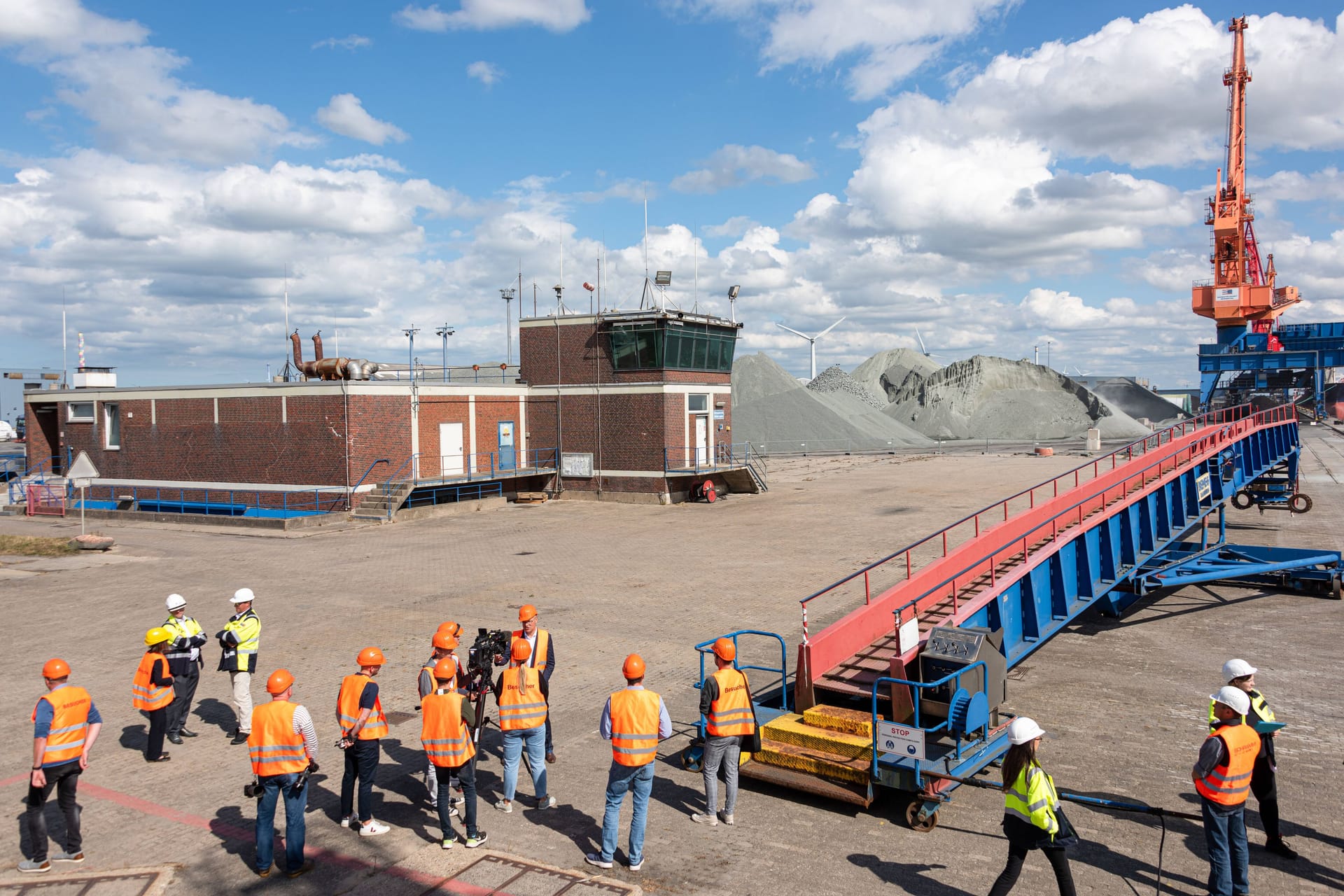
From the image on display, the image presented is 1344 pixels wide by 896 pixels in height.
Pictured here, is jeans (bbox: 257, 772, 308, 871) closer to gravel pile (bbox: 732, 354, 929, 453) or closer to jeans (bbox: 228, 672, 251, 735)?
jeans (bbox: 228, 672, 251, 735)

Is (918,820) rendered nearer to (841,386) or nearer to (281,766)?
(281,766)

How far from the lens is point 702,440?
120 ft

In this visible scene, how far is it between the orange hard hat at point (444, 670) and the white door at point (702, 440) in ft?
93.0

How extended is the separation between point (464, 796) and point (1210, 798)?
5.97 metres

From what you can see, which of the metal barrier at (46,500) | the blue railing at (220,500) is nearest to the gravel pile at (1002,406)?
the blue railing at (220,500)

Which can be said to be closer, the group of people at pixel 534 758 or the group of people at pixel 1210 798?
the group of people at pixel 1210 798

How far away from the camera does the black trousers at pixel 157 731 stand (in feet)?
32.1

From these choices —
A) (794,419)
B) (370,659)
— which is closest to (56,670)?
(370,659)

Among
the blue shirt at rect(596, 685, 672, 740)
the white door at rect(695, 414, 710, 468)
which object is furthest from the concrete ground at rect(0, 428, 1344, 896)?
the white door at rect(695, 414, 710, 468)

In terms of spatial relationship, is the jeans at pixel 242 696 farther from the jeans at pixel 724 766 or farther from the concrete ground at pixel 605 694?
the jeans at pixel 724 766

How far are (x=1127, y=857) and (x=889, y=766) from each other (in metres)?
2.08

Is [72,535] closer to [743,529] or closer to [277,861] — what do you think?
[743,529]

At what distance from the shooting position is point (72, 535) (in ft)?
89.6

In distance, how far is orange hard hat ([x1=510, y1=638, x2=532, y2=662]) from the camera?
7992 millimetres
